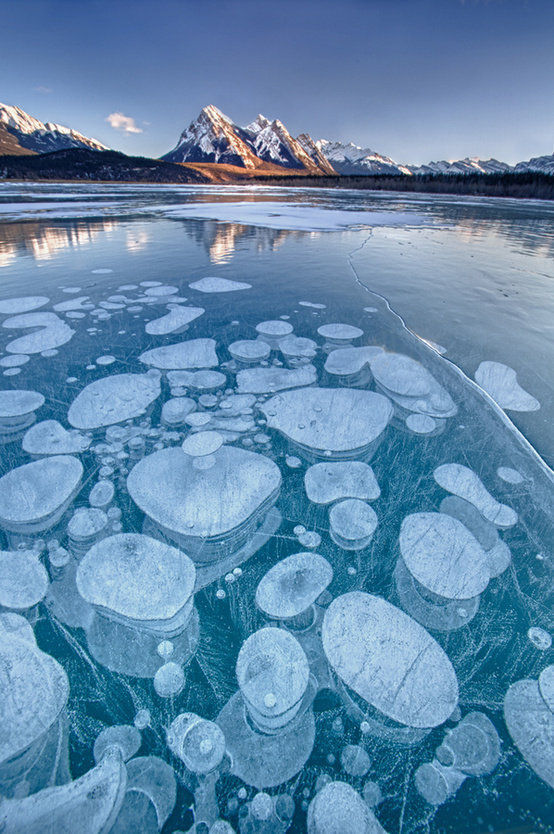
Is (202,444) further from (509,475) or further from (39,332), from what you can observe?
(39,332)

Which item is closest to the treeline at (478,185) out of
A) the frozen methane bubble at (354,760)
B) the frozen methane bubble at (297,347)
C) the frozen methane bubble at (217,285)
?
the frozen methane bubble at (217,285)

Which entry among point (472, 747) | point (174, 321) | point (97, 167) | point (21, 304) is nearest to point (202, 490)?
point (472, 747)

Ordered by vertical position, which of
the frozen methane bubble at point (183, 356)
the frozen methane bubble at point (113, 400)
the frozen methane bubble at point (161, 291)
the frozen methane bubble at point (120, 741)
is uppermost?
the frozen methane bubble at point (161, 291)

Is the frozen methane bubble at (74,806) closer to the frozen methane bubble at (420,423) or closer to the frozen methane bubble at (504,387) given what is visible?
the frozen methane bubble at (420,423)

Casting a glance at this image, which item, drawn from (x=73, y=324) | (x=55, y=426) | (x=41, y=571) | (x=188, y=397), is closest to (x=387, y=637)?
(x=41, y=571)

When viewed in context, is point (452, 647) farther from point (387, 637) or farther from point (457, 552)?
point (457, 552)

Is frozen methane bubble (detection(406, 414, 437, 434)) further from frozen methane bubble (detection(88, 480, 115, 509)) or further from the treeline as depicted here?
the treeline
